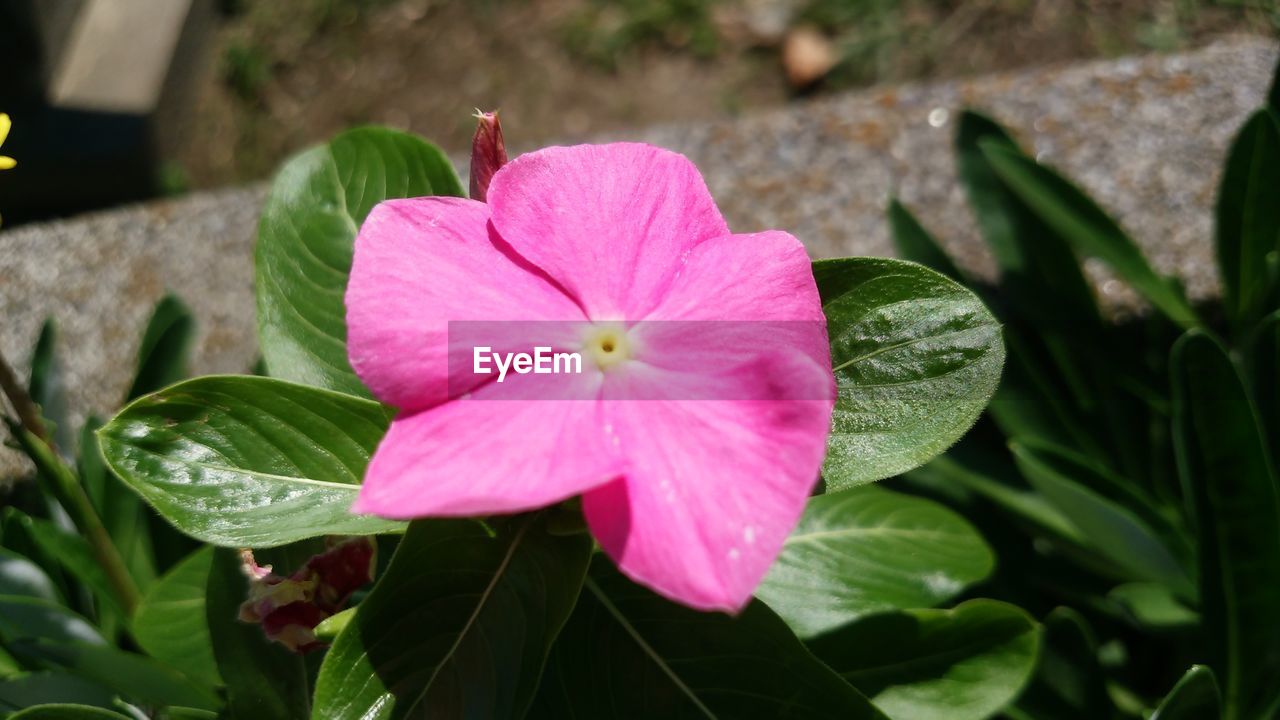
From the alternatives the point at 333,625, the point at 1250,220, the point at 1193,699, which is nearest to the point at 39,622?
the point at 333,625

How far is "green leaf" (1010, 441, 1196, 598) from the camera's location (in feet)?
4.04

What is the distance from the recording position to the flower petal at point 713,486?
560 millimetres

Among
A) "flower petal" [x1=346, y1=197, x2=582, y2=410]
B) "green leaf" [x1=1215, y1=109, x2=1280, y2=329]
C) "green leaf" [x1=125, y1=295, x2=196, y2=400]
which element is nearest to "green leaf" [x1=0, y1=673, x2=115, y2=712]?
"green leaf" [x1=125, y1=295, x2=196, y2=400]

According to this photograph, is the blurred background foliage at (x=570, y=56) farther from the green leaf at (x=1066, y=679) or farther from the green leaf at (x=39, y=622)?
the green leaf at (x=39, y=622)

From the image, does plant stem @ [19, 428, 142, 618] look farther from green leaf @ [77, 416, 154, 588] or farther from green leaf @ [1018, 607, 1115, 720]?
green leaf @ [1018, 607, 1115, 720]

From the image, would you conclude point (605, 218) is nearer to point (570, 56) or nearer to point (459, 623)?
point (459, 623)

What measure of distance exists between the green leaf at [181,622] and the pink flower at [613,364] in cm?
55

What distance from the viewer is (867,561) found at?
112cm

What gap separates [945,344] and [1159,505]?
0.93 metres

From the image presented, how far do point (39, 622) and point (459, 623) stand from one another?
1.69 ft

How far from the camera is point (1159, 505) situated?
60.8 inches

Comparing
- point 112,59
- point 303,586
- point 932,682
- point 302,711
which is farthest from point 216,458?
point 112,59

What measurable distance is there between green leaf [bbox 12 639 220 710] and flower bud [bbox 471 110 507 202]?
1.85 feet

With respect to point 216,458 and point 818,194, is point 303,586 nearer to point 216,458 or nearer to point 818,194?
point 216,458
